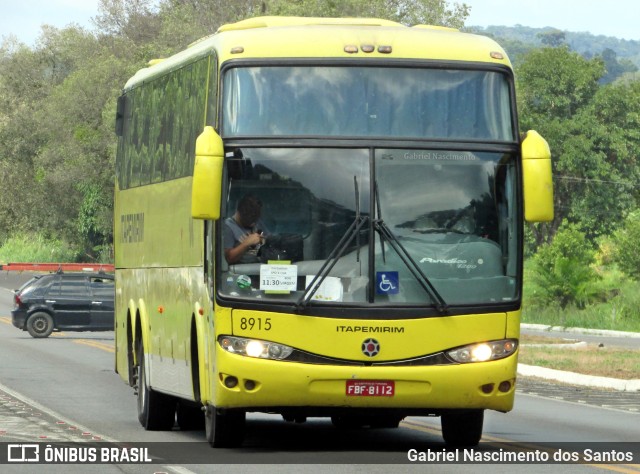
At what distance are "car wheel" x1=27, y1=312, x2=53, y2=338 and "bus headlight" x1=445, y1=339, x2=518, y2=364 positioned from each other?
29599mm

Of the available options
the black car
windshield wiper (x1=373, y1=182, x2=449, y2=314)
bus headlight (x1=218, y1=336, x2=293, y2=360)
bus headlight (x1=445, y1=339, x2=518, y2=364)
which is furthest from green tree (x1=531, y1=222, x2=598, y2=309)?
bus headlight (x1=218, y1=336, x2=293, y2=360)

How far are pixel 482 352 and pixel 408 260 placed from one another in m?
0.96

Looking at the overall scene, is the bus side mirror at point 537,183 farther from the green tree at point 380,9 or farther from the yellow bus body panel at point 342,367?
the green tree at point 380,9

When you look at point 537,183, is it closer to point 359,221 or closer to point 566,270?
point 359,221

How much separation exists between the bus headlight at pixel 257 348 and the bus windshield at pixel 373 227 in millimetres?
348

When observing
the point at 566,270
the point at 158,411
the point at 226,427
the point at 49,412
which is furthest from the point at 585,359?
the point at 566,270

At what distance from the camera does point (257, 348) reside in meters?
12.8

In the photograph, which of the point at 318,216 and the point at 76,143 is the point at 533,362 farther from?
the point at 76,143

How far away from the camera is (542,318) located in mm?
49844

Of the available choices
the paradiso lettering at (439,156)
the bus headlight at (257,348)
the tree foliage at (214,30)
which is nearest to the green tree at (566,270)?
the tree foliage at (214,30)

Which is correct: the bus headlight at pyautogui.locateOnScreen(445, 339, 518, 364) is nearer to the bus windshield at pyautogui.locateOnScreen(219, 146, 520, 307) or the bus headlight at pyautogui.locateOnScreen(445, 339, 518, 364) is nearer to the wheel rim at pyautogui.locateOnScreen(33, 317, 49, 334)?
the bus windshield at pyautogui.locateOnScreen(219, 146, 520, 307)

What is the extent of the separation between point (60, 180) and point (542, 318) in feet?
146

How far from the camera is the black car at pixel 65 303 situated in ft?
134

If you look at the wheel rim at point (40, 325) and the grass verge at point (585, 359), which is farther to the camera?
the wheel rim at point (40, 325)
